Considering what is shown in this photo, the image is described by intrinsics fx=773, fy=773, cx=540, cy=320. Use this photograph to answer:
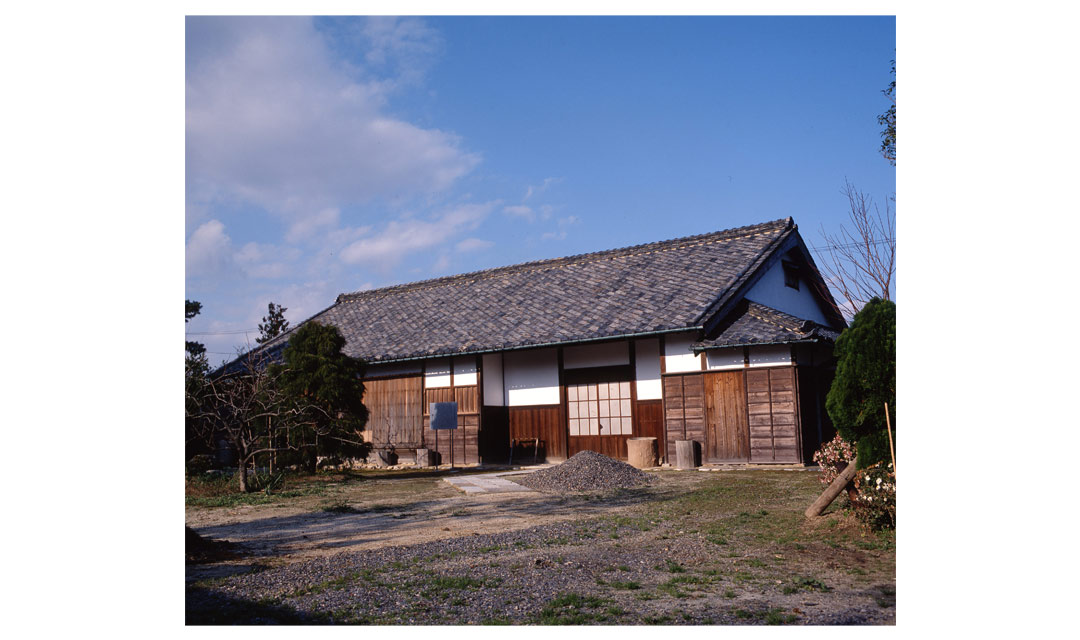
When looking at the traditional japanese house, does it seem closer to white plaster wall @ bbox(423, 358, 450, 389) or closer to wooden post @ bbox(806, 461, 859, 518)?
white plaster wall @ bbox(423, 358, 450, 389)

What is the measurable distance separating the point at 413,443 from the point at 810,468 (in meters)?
8.05

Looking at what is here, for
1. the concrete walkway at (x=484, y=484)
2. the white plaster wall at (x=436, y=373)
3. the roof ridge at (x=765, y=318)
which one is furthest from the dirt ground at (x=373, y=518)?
the white plaster wall at (x=436, y=373)

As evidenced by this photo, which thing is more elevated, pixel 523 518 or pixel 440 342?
pixel 440 342

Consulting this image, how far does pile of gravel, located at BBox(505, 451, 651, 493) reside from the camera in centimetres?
1028

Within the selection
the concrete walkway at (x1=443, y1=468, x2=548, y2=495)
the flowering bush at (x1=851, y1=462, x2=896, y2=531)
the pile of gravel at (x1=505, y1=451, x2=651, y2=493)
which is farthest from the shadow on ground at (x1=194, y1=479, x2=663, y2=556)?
the flowering bush at (x1=851, y1=462, x2=896, y2=531)

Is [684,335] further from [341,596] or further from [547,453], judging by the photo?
[341,596]

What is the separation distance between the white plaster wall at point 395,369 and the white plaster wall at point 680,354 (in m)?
5.45

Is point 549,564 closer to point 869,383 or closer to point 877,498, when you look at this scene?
point 877,498

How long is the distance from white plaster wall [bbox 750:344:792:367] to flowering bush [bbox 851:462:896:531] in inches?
253

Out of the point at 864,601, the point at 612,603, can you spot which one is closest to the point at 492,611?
the point at 612,603

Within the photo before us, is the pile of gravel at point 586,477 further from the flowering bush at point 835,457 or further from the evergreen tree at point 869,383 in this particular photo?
the evergreen tree at point 869,383

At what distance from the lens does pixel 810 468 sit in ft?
39.5

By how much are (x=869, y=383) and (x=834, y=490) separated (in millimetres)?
1001

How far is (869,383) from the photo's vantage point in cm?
625
